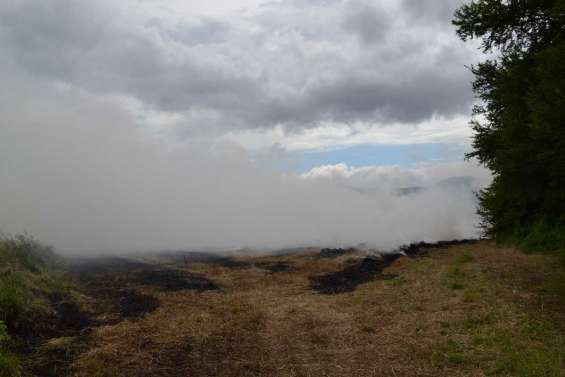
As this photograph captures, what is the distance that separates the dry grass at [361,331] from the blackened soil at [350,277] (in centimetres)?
100

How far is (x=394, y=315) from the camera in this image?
12.0 metres

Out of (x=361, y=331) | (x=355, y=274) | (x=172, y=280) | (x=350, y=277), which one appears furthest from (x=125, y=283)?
(x=361, y=331)

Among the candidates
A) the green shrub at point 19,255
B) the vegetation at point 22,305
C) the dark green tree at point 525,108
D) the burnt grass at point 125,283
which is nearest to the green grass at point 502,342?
the dark green tree at point 525,108

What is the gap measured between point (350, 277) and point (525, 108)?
395 inches

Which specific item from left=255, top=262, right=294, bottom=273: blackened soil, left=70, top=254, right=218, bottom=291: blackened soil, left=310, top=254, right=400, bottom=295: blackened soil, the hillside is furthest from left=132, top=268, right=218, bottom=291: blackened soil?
left=310, top=254, right=400, bottom=295: blackened soil

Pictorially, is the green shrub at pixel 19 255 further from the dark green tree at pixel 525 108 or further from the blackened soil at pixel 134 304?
the dark green tree at pixel 525 108

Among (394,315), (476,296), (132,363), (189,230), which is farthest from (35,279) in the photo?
(189,230)

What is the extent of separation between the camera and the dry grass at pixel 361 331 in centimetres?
841

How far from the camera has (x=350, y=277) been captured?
19859 millimetres

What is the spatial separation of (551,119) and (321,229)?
129 feet

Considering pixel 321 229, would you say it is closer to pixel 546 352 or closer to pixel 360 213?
pixel 360 213

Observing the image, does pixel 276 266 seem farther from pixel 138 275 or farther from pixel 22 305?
pixel 22 305

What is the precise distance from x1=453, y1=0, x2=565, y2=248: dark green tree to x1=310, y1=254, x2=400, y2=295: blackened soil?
6.72 meters

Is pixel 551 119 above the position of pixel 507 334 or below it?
above
